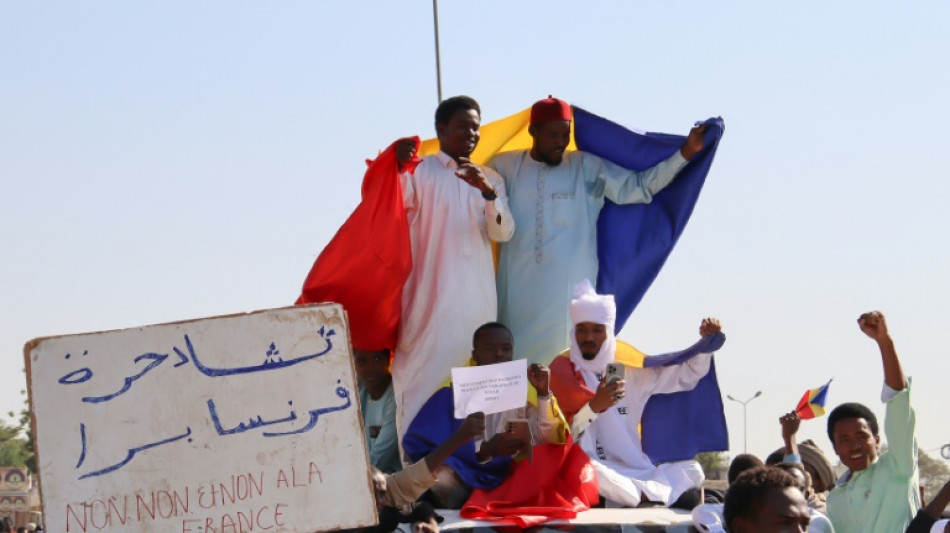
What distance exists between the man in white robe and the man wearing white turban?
54 centimetres

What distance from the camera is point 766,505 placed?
5.41m

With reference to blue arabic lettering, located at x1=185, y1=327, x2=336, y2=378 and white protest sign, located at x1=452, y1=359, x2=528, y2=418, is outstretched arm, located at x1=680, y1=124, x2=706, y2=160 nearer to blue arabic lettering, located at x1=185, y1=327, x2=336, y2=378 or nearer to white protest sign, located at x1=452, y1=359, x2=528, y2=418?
white protest sign, located at x1=452, y1=359, x2=528, y2=418

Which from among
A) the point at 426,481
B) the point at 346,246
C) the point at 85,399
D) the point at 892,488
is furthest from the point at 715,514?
the point at 85,399

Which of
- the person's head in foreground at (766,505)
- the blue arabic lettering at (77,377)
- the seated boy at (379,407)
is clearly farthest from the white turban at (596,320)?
the blue arabic lettering at (77,377)

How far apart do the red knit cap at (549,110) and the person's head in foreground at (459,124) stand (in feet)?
1.30

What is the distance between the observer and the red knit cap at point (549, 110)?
932 cm

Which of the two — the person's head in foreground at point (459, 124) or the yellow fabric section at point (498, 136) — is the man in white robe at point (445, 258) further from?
the yellow fabric section at point (498, 136)

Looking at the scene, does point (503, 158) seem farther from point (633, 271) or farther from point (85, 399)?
point (85, 399)

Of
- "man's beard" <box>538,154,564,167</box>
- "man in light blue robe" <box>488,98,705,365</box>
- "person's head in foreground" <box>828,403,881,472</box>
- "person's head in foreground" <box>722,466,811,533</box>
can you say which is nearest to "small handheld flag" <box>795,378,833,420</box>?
"person's head in foreground" <box>828,403,881,472</box>

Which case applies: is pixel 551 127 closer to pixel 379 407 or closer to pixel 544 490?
pixel 379 407

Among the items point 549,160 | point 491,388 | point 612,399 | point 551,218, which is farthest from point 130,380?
point 549,160

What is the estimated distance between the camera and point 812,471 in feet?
30.6

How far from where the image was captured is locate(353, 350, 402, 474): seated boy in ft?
29.3

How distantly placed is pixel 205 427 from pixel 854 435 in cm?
309
